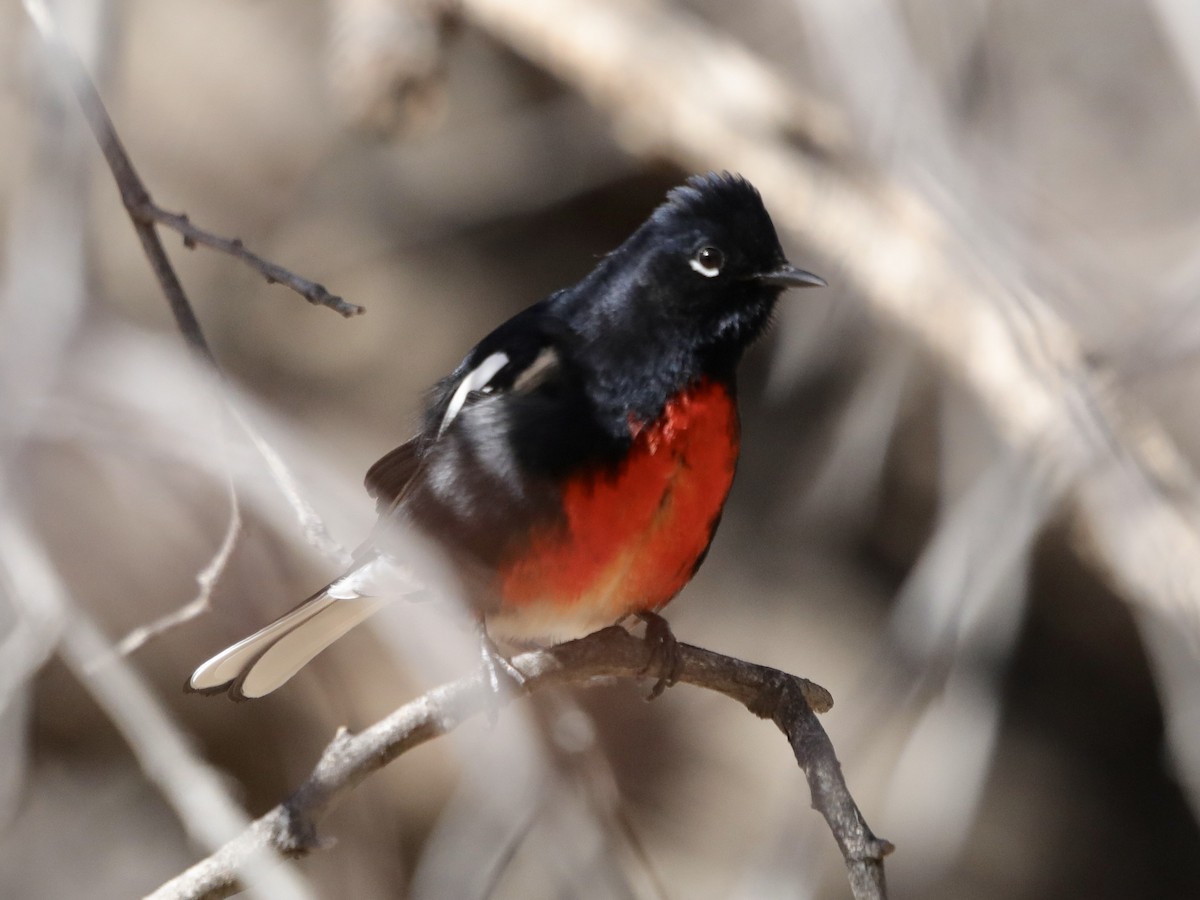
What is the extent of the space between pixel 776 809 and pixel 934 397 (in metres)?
1.89

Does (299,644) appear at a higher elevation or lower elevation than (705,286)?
lower

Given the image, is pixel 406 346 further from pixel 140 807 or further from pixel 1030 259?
pixel 1030 259

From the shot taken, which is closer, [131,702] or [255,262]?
[255,262]

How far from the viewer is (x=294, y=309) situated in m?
5.50

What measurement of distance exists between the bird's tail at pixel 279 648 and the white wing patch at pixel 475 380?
456 mm

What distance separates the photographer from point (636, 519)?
265cm

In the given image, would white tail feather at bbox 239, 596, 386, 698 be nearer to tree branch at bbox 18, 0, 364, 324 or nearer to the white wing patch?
the white wing patch

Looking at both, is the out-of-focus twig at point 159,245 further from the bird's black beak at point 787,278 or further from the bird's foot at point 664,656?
the bird's black beak at point 787,278

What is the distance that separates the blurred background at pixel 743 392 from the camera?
14.9 feet

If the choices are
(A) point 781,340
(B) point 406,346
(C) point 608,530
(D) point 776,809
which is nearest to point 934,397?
(A) point 781,340

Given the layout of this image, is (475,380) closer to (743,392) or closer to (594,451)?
(594,451)

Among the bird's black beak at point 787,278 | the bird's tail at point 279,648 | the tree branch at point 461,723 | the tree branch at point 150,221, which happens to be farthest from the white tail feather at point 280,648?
the bird's black beak at point 787,278

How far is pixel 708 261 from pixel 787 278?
0.19m

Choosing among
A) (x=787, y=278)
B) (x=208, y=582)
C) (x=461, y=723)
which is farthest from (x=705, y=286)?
(x=208, y=582)
